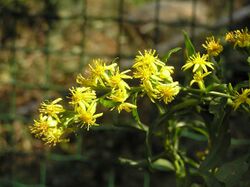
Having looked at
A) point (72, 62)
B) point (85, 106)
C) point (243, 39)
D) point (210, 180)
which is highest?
point (72, 62)

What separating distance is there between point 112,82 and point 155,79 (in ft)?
0.23

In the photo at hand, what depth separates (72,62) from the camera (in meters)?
4.30

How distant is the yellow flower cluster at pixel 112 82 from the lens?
967mm

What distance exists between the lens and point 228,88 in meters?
1.01

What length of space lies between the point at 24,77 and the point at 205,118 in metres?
3.10

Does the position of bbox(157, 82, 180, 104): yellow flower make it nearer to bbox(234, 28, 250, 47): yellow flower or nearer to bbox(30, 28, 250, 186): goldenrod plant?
bbox(30, 28, 250, 186): goldenrod plant

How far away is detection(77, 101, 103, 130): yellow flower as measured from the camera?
0.95 meters

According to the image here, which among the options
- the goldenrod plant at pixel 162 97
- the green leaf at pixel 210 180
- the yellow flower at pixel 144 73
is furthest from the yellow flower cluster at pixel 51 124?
the green leaf at pixel 210 180

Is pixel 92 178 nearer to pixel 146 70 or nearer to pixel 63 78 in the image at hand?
pixel 63 78

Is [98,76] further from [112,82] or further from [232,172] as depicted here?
[232,172]

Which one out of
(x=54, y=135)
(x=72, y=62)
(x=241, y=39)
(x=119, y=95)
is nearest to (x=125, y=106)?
(x=119, y=95)

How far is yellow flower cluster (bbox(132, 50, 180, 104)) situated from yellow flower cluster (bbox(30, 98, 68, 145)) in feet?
0.45

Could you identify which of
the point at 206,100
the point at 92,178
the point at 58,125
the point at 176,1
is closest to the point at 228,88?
the point at 206,100

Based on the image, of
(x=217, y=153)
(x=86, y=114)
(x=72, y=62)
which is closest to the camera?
(x=86, y=114)
